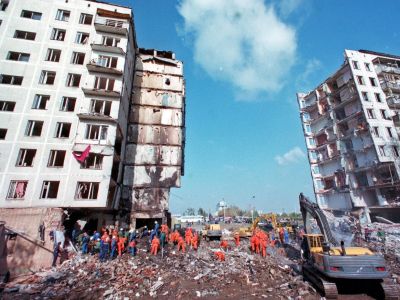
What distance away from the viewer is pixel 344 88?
3791 cm

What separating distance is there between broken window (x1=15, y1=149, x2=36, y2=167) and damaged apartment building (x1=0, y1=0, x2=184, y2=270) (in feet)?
0.30

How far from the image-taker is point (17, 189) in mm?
18078

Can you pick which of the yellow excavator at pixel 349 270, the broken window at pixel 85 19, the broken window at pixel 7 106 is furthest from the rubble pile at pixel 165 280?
the broken window at pixel 85 19

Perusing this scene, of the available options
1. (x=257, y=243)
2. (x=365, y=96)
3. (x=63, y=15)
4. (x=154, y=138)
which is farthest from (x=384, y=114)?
(x=63, y=15)

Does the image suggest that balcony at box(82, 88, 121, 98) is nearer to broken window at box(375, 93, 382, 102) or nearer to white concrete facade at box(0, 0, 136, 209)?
white concrete facade at box(0, 0, 136, 209)

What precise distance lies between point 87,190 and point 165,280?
39.8 ft

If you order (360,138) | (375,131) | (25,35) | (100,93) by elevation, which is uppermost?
(25,35)

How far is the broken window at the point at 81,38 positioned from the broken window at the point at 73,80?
172 inches

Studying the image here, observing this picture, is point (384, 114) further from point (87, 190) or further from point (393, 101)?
point (87, 190)

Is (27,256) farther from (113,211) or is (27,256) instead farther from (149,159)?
(149,159)

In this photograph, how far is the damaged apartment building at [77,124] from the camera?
61.2ft

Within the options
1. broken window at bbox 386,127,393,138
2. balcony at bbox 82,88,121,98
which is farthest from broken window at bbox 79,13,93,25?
broken window at bbox 386,127,393,138

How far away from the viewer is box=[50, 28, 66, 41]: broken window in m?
23.8

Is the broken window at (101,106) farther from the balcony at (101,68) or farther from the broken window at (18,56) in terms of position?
the broken window at (18,56)
